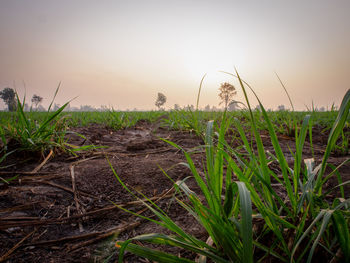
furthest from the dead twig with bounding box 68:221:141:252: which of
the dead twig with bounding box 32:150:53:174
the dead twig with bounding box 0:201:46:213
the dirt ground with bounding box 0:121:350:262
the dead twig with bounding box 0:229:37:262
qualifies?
the dead twig with bounding box 32:150:53:174

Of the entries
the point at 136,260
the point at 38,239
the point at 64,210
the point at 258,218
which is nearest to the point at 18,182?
the point at 64,210

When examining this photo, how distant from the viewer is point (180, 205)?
100 centimetres

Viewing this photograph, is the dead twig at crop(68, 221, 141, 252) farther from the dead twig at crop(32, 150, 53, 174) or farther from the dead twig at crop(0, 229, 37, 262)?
the dead twig at crop(32, 150, 53, 174)

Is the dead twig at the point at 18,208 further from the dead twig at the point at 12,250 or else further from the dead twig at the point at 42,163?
the dead twig at the point at 42,163

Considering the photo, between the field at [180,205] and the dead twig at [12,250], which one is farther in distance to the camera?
the dead twig at [12,250]

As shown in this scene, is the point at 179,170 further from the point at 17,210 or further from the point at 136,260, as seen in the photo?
the point at 17,210

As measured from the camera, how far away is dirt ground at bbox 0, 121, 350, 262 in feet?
2.38

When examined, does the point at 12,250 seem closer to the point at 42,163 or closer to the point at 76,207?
the point at 76,207

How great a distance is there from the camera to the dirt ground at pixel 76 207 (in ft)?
2.38

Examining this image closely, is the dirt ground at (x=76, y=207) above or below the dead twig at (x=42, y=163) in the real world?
below

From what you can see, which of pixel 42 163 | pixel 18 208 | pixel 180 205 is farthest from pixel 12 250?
pixel 42 163

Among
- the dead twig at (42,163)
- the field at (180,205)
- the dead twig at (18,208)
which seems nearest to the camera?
the field at (180,205)

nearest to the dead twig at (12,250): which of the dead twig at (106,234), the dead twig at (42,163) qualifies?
the dead twig at (106,234)

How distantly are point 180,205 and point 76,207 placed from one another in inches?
23.1
